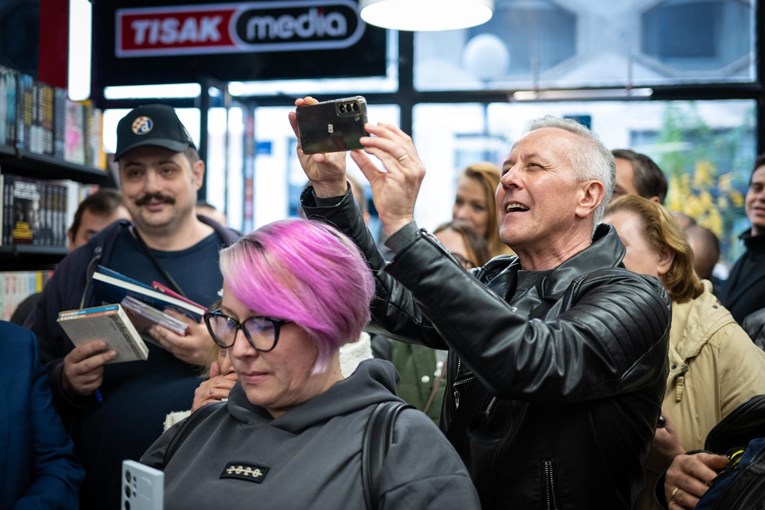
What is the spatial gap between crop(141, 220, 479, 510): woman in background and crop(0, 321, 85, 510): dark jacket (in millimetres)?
694

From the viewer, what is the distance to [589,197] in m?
2.01

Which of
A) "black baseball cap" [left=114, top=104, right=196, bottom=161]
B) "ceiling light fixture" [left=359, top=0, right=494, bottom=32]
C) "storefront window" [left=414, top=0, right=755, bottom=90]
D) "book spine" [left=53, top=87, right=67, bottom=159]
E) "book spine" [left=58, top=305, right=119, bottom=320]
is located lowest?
"book spine" [left=58, top=305, right=119, bottom=320]

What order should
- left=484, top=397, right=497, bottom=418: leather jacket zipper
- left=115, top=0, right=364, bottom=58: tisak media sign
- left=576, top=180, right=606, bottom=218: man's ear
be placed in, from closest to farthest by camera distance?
left=484, top=397, right=497, bottom=418: leather jacket zipper < left=576, top=180, right=606, bottom=218: man's ear < left=115, top=0, right=364, bottom=58: tisak media sign

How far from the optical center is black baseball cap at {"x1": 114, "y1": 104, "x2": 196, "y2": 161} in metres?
3.05

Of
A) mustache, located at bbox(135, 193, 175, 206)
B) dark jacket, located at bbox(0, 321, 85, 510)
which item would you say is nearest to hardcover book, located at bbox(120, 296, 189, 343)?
dark jacket, located at bbox(0, 321, 85, 510)

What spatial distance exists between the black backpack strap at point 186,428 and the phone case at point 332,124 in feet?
1.86

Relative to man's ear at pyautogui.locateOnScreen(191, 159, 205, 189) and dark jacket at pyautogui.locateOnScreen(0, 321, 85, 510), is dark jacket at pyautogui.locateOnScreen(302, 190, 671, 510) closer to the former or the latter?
dark jacket at pyautogui.locateOnScreen(0, 321, 85, 510)

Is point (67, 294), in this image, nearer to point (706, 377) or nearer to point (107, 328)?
point (107, 328)

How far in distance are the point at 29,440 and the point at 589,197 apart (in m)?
1.52

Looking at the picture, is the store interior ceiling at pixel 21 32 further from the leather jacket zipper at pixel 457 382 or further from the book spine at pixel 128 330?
the leather jacket zipper at pixel 457 382

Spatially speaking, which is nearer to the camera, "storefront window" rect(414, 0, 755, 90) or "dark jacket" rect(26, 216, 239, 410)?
"dark jacket" rect(26, 216, 239, 410)

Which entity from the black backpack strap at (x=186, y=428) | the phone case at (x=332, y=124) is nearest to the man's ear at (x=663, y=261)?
the phone case at (x=332, y=124)

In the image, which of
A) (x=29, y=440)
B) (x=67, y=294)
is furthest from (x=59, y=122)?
(x=29, y=440)

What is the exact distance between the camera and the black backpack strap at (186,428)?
5.74 ft
